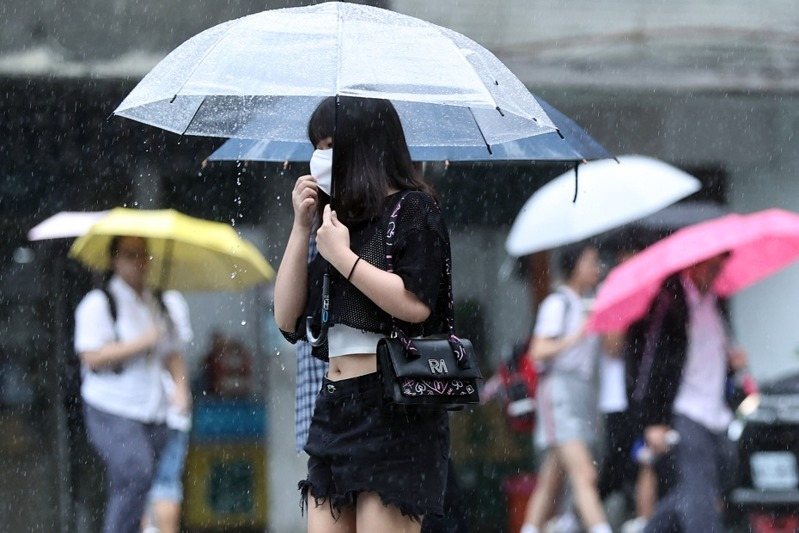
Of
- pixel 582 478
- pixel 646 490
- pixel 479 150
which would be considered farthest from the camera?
pixel 646 490

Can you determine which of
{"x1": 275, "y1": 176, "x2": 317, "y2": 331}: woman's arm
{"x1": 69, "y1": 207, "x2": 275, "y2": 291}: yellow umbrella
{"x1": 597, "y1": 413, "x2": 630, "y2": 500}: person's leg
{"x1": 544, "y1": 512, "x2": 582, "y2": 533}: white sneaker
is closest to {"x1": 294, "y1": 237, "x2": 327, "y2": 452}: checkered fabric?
{"x1": 275, "y1": 176, "x2": 317, "y2": 331}: woman's arm

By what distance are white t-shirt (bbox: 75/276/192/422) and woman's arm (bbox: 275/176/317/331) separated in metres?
2.98

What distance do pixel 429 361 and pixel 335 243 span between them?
0.37 m

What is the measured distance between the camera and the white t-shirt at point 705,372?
6457mm

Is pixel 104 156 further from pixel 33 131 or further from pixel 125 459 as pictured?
pixel 125 459

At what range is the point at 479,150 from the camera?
14.6ft

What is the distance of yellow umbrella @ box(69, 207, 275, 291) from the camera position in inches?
263

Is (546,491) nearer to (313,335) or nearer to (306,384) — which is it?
(306,384)

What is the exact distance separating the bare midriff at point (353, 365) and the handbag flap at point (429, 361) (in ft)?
0.25

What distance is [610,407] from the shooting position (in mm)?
7273

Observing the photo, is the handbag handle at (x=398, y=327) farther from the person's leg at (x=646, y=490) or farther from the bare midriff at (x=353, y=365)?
the person's leg at (x=646, y=490)

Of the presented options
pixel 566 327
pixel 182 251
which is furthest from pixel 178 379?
pixel 566 327

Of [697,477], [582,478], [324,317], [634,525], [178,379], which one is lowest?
[634,525]

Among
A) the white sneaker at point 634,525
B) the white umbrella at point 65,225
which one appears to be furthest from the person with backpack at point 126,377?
the white sneaker at point 634,525
